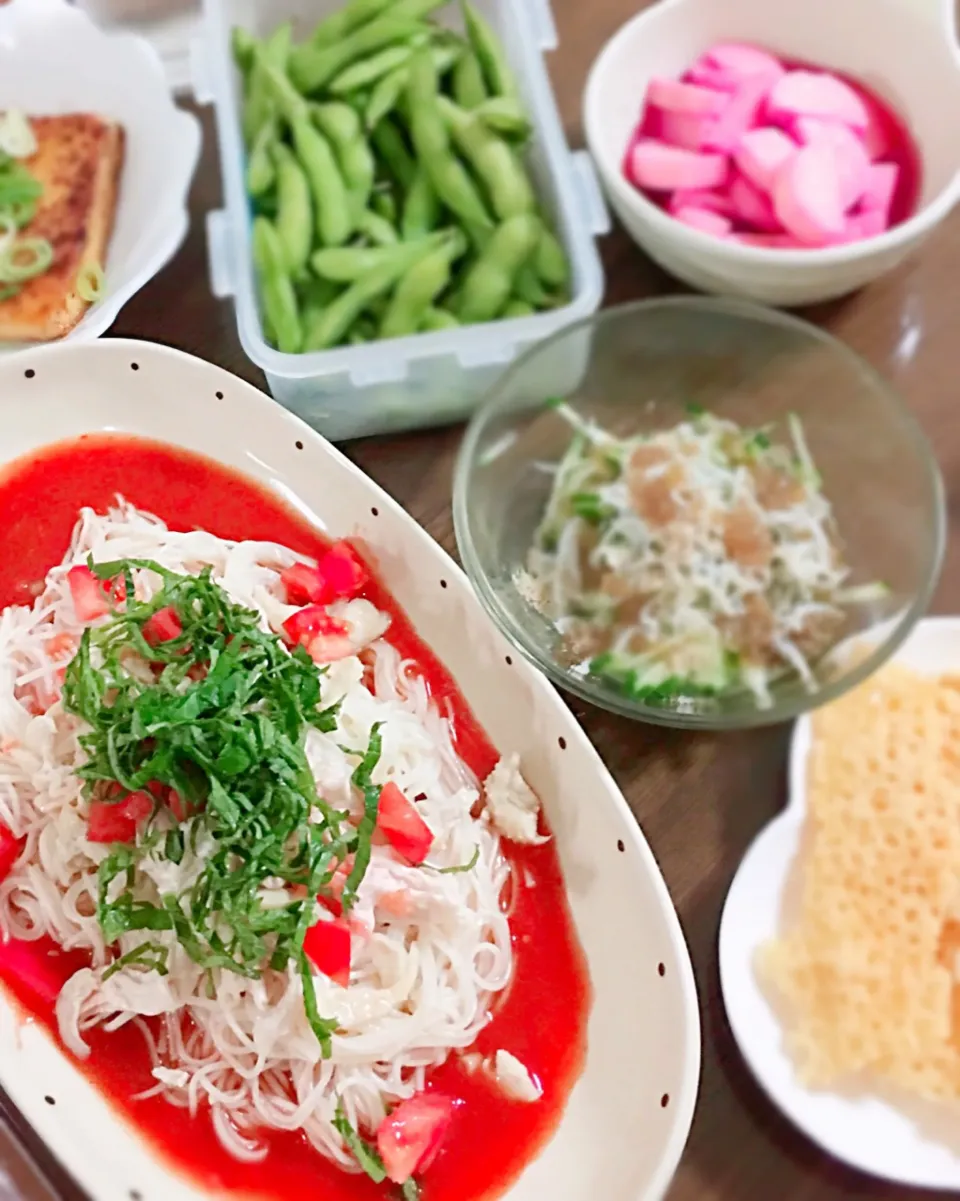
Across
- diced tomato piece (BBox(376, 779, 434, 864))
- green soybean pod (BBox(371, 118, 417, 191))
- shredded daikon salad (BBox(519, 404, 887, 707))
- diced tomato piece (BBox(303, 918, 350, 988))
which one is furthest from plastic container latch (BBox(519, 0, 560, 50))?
diced tomato piece (BBox(303, 918, 350, 988))

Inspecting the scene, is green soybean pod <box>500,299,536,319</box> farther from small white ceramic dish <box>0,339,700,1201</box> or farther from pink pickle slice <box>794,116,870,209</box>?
pink pickle slice <box>794,116,870,209</box>

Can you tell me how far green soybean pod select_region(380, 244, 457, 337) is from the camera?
129 centimetres

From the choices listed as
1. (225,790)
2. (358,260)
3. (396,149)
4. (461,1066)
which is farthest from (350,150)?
(461,1066)

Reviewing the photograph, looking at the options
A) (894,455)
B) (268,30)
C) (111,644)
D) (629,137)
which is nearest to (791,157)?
(629,137)

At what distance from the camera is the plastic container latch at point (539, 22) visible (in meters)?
1.42

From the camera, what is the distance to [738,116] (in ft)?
4.38

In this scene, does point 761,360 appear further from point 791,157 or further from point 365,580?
point 365,580

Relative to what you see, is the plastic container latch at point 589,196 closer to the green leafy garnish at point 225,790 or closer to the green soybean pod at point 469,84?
the green soybean pod at point 469,84

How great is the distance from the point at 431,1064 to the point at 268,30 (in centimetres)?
138

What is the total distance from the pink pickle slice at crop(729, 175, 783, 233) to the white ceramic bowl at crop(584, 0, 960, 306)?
0.08 metres

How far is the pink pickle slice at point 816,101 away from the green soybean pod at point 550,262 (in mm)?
329

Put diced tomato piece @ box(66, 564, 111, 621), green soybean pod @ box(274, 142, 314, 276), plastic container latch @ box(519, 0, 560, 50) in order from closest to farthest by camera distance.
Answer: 1. diced tomato piece @ box(66, 564, 111, 621)
2. green soybean pod @ box(274, 142, 314, 276)
3. plastic container latch @ box(519, 0, 560, 50)

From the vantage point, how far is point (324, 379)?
1.25 m

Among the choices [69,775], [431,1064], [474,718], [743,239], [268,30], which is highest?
[268,30]
